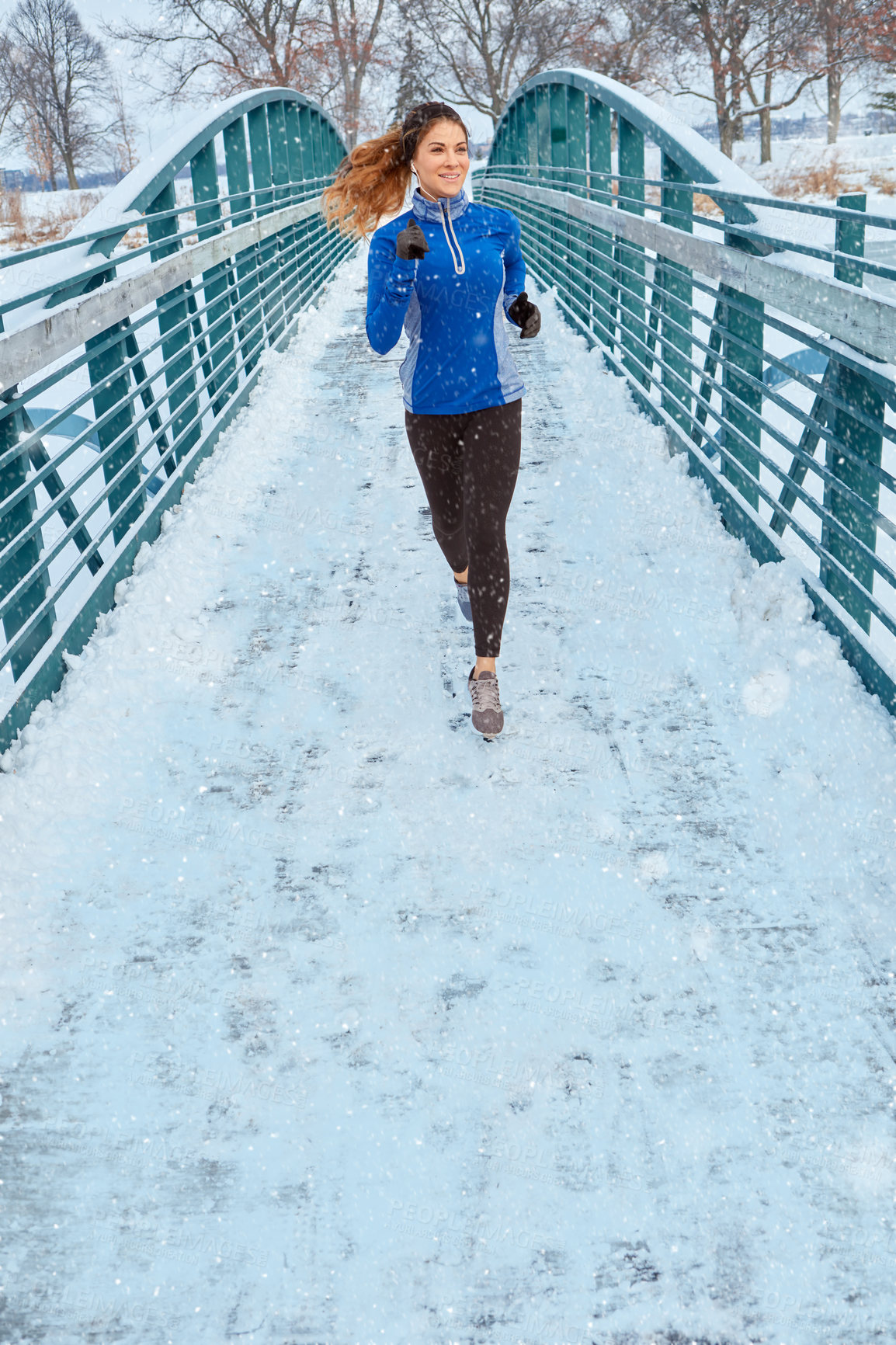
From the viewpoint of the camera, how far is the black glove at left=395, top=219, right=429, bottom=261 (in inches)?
129

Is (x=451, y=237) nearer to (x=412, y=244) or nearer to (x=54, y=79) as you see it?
(x=412, y=244)

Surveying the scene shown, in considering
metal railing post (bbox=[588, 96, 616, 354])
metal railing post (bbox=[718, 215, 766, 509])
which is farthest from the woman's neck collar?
metal railing post (bbox=[588, 96, 616, 354])

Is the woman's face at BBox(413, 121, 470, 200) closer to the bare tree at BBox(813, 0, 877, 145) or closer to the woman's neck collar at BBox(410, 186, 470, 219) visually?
the woman's neck collar at BBox(410, 186, 470, 219)

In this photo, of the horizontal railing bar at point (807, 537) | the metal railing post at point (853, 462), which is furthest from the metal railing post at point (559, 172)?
the metal railing post at point (853, 462)

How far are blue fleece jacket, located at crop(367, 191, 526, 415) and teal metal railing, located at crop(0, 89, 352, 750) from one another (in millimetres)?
1078

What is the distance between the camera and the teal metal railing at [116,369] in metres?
3.96

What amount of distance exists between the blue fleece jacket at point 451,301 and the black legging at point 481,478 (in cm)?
7


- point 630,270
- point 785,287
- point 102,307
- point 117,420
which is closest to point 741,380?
point 785,287

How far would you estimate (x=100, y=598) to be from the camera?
4758 millimetres

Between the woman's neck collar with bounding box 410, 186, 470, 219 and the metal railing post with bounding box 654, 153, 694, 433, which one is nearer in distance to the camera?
the woman's neck collar with bounding box 410, 186, 470, 219

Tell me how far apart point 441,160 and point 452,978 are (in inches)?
90.6

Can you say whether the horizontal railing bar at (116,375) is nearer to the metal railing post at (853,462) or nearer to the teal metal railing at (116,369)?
the teal metal railing at (116,369)

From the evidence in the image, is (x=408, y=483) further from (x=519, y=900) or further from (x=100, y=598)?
(x=519, y=900)

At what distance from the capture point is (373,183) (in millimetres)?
3660
